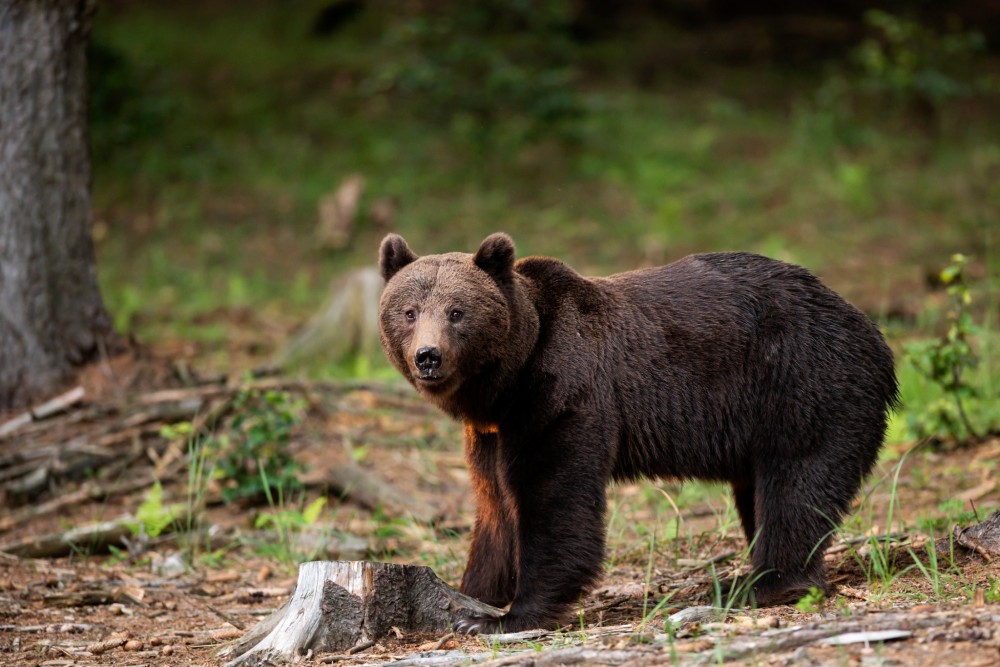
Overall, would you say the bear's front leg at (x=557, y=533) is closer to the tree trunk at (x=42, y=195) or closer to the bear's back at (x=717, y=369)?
the bear's back at (x=717, y=369)

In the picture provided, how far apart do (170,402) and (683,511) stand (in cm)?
373

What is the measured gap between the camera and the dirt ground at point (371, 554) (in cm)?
384

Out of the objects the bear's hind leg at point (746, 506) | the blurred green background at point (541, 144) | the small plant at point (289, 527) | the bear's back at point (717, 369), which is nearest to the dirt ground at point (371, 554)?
the small plant at point (289, 527)

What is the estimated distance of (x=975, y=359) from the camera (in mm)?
6805

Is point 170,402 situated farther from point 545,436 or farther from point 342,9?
point 342,9

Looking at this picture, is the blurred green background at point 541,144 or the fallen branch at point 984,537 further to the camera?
the blurred green background at point 541,144

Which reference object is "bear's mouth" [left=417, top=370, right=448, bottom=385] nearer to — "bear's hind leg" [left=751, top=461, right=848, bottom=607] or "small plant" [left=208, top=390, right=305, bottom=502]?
"bear's hind leg" [left=751, top=461, right=848, bottom=607]

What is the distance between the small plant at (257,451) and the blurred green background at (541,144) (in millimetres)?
4043

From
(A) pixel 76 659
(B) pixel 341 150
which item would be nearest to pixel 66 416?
(A) pixel 76 659

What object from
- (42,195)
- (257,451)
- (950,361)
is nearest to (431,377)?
(257,451)

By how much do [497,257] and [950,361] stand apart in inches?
128

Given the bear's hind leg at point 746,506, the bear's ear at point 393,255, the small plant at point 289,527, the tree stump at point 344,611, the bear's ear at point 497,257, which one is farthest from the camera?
the small plant at point 289,527

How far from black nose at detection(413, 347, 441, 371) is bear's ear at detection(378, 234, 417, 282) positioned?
0.73 m

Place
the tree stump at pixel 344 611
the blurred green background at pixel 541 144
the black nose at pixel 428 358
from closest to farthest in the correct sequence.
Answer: the tree stump at pixel 344 611 → the black nose at pixel 428 358 → the blurred green background at pixel 541 144
